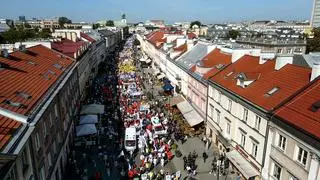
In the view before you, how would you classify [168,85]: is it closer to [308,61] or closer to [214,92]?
[214,92]

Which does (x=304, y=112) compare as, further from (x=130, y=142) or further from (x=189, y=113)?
(x=189, y=113)

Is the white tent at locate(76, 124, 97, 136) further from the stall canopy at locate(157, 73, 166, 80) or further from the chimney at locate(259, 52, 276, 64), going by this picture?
the stall canopy at locate(157, 73, 166, 80)

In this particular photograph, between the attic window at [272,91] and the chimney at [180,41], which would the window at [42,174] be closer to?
the attic window at [272,91]

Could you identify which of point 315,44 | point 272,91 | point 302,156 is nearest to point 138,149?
point 272,91

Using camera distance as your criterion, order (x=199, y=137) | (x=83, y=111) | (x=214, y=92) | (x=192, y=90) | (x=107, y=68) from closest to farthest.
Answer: (x=214, y=92) → (x=199, y=137) → (x=83, y=111) → (x=192, y=90) → (x=107, y=68)

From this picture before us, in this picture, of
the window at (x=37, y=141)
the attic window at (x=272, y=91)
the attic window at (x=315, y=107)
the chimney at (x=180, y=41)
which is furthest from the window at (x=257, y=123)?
the chimney at (x=180, y=41)

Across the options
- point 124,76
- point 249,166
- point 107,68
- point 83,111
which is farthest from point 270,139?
point 107,68

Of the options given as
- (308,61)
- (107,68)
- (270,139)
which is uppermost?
(308,61)
